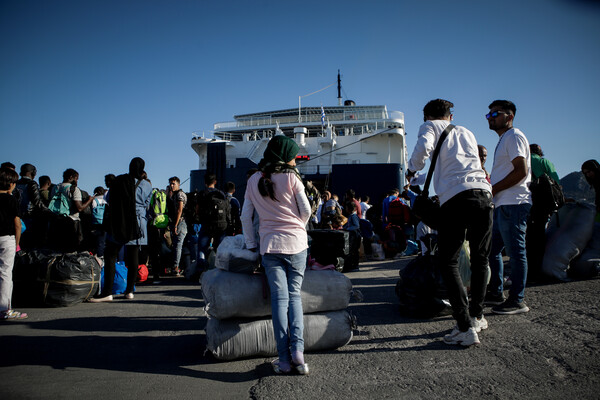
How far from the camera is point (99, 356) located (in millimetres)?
2707

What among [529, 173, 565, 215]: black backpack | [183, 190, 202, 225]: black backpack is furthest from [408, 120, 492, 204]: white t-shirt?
[183, 190, 202, 225]: black backpack

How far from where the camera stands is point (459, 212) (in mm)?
2615

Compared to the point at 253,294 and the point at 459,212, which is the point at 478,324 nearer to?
the point at 459,212

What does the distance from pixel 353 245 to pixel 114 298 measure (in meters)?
3.99

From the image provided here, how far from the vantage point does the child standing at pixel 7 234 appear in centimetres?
353

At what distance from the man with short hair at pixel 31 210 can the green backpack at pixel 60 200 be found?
0.12 metres

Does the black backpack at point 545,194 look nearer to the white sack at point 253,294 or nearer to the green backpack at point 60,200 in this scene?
the white sack at point 253,294

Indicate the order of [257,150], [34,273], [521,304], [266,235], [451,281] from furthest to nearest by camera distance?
1. [257,150]
2. [34,273]
3. [521,304]
4. [451,281]
5. [266,235]

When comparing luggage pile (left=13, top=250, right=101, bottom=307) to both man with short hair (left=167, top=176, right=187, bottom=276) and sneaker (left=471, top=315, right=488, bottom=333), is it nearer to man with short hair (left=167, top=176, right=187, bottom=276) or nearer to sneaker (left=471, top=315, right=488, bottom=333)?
man with short hair (left=167, top=176, right=187, bottom=276)

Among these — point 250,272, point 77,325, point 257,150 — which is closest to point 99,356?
point 77,325

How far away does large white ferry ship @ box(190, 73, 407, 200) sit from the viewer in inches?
571

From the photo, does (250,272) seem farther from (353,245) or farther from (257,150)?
(257,150)

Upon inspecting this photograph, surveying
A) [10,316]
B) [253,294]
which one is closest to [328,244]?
[253,294]

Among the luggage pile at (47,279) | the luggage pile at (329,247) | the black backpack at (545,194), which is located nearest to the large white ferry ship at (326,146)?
the luggage pile at (329,247)
